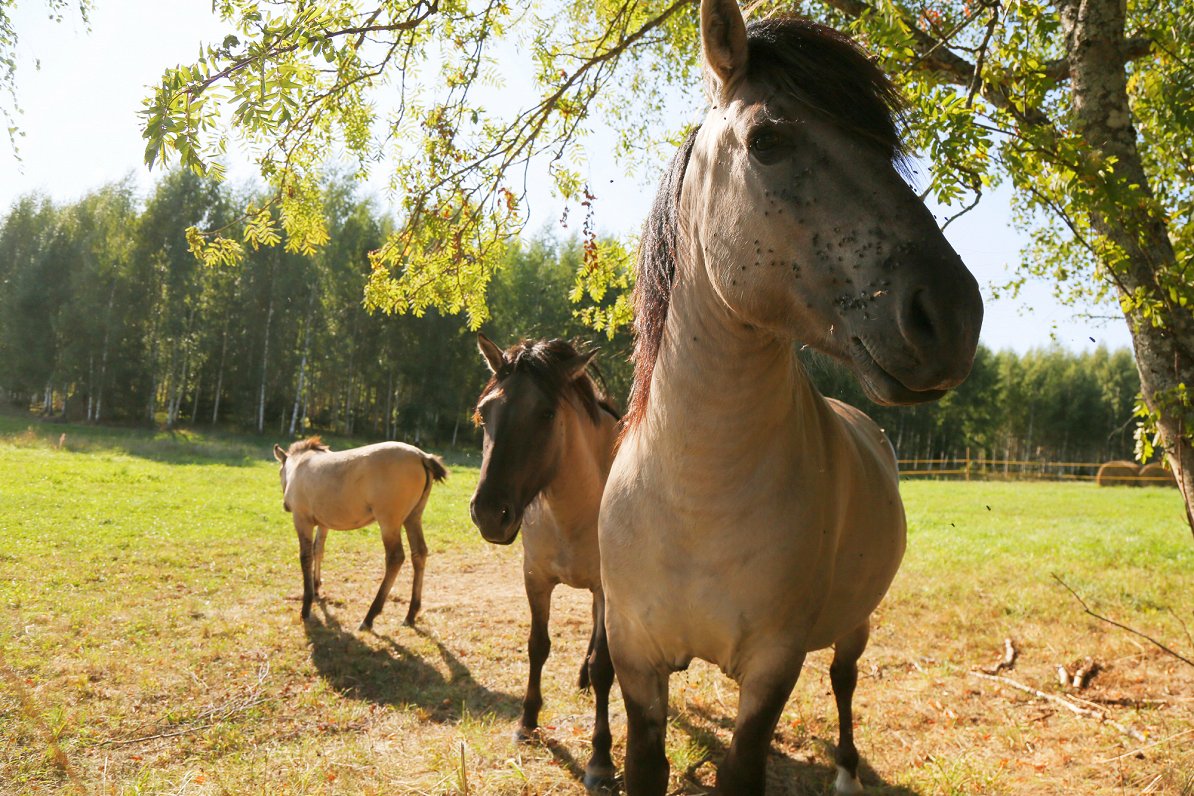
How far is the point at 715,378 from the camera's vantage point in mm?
1939

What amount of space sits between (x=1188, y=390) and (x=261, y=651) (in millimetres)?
6192

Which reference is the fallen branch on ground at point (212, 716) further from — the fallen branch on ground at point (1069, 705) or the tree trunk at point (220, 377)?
the tree trunk at point (220, 377)

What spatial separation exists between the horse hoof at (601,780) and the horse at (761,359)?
1.30 meters

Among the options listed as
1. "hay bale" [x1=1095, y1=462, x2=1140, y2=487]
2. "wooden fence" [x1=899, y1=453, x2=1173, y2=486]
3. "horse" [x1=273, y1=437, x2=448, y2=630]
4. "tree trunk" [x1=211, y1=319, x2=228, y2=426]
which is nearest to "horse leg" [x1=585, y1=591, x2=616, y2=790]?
"horse" [x1=273, y1=437, x2=448, y2=630]

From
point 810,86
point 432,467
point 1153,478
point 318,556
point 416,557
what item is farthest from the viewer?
point 1153,478

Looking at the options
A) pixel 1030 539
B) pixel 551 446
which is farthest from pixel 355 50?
pixel 1030 539

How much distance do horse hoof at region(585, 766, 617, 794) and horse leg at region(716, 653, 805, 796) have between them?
150 cm

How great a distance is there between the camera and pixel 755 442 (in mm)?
2006

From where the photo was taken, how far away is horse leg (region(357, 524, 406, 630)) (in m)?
6.40

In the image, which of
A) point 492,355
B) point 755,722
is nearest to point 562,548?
point 492,355

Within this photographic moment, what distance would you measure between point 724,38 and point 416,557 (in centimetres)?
637

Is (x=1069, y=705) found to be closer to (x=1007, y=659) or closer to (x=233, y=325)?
(x=1007, y=659)

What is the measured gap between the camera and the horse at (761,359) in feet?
4.60

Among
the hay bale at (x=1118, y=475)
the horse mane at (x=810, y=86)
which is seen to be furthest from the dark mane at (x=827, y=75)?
the hay bale at (x=1118, y=475)
